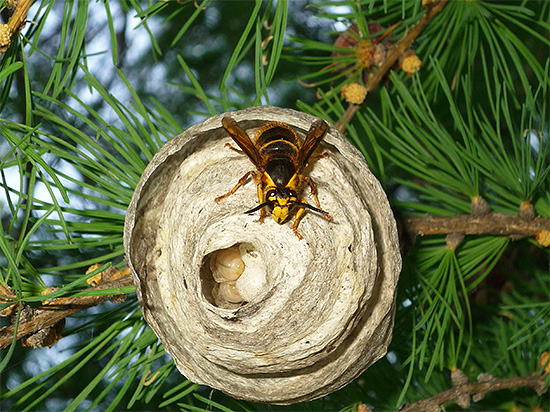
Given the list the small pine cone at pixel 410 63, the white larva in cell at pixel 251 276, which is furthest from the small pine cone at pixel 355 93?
the white larva in cell at pixel 251 276

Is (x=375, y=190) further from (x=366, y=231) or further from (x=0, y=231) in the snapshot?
(x=0, y=231)

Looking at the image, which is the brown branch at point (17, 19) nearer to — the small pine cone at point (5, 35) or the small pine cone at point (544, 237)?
the small pine cone at point (5, 35)

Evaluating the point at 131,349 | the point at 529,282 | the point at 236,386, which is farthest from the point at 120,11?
the point at 529,282

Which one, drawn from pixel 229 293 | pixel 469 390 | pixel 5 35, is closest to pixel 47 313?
pixel 229 293

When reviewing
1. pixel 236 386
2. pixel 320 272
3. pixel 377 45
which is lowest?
pixel 236 386

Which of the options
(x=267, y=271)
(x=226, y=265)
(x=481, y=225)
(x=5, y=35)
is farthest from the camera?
(x=481, y=225)

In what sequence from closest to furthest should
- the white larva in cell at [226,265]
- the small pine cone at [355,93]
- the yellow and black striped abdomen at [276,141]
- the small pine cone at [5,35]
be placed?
the small pine cone at [5,35]
the yellow and black striped abdomen at [276,141]
the white larva in cell at [226,265]
the small pine cone at [355,93]

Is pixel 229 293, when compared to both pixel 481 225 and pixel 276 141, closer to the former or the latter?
pixel 276 141
